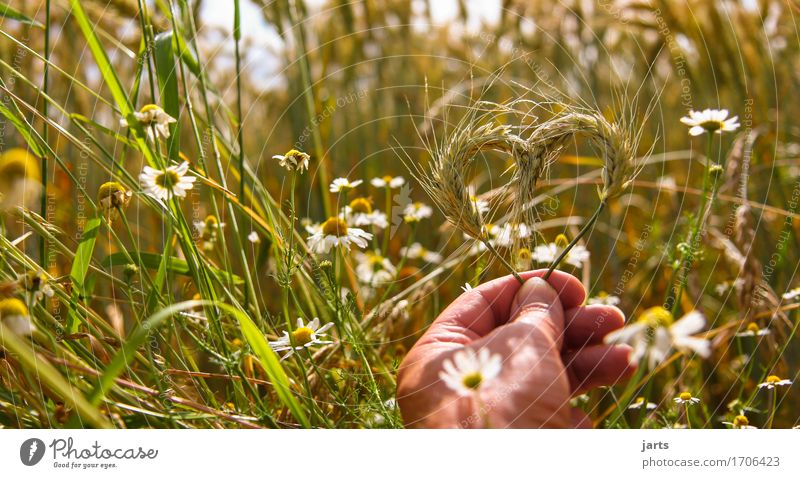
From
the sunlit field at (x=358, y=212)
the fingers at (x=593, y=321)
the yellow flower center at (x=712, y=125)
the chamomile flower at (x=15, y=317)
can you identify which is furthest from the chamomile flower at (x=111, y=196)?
the yellow flower center at (x=712, y=125)

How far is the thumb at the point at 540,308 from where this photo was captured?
0.53 meters

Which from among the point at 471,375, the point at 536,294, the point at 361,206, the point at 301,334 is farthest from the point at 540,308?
the point at 361,206

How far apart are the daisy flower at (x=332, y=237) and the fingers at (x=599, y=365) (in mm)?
263

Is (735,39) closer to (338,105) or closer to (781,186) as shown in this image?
(781,186)

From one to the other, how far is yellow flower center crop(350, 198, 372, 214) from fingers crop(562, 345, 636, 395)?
1.16ft

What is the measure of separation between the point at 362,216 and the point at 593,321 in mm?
331

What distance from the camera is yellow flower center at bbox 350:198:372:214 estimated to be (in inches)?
32.9

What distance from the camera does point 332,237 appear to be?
2.31ft

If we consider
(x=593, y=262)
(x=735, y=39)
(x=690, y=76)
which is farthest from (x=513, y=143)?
(x=690, y=76)

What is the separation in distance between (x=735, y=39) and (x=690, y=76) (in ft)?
0.59

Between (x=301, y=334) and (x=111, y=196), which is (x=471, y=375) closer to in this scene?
(x=301, y=334)

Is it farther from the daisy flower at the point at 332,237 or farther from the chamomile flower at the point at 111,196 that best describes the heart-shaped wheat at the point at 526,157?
the chamomile flower at the point at 111,196
